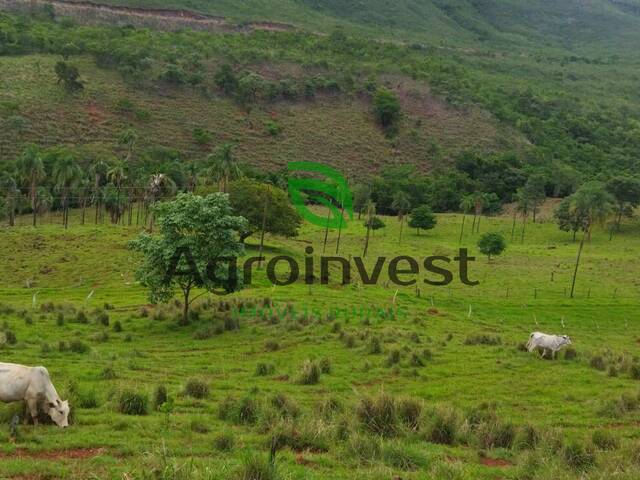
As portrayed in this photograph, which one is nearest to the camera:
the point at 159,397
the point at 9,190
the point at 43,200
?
the point at 159,397

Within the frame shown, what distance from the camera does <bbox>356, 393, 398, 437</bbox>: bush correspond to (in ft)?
49.1

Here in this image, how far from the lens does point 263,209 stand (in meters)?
59.4

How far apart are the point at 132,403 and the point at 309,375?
7156 millimetres

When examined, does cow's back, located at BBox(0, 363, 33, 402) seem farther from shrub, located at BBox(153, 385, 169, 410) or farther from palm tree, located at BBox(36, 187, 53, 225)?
palm tree, located at BBox(36, 187, 53, 225)

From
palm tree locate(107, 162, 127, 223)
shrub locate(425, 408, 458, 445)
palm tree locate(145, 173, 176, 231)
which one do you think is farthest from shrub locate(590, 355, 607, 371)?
palm tree locate(107, 162, 127, 223)

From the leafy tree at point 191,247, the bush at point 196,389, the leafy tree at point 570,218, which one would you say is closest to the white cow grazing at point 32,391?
the bush at point 196,389

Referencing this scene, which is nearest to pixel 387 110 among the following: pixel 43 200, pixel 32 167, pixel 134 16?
pixel 43 200

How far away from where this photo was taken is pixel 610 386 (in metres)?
22.6

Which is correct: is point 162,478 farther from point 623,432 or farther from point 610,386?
point 610,386

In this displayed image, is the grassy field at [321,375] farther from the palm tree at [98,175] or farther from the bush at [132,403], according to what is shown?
the palm tree at [98,175]

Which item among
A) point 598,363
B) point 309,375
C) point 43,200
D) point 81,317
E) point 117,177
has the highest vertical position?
point 598,363

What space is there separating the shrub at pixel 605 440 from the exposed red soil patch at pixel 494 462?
230 centimetres

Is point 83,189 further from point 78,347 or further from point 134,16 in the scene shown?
point 134,16

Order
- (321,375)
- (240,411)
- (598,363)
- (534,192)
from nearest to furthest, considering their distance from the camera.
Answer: (240,411) → (321,375) → (598,363) → (534,192)
